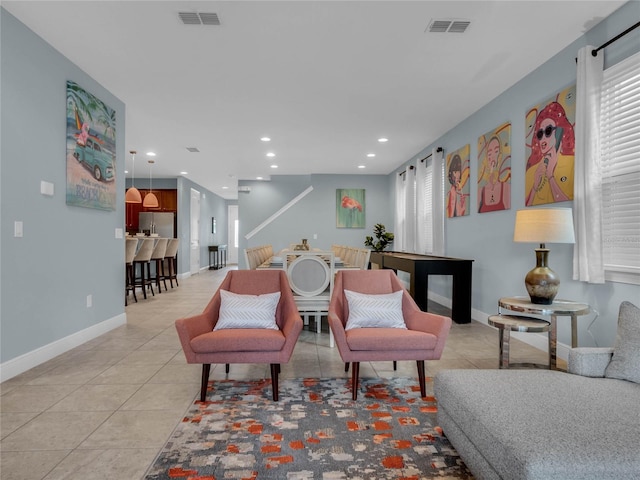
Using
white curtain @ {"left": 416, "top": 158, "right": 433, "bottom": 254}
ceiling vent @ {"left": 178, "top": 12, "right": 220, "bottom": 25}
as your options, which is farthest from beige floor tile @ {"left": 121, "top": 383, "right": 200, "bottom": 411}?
white curtain @ {"left": 416, "top": 158, "right": 433, "bottom": 254}

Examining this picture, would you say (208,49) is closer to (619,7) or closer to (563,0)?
(563,0)

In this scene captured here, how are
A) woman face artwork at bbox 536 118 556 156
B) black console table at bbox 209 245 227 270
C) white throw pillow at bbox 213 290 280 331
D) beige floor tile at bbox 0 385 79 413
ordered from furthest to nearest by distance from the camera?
black console table at bbox 209 245 227 270, woman face artwork at bbox 536 118 556 156, white throw pillow at bbox 213 290 280 331, beige floor tile at bbox 0 385 79 413

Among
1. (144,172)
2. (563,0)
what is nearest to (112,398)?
(563,0)

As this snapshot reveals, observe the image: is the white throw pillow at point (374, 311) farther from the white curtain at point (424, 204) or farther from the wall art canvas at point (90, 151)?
the white curtain at point (424, 204)

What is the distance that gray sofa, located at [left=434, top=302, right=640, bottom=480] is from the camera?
129 cm

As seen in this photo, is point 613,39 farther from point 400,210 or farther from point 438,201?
point 400,210

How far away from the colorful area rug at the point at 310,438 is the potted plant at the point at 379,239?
21.6 feet

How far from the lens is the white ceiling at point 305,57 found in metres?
2.90

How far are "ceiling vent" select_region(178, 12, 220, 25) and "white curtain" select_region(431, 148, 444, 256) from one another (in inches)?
167

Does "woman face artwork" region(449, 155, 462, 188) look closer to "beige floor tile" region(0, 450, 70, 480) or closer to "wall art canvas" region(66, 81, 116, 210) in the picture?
"wall art canvas" region(66, 81, 116, 210)

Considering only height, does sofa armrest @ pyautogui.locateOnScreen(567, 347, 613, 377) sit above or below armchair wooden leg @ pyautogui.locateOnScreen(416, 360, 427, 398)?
above

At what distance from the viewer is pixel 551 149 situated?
11.8 feet

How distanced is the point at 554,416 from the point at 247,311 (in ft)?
6.52

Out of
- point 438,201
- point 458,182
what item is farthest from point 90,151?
point 438,201
